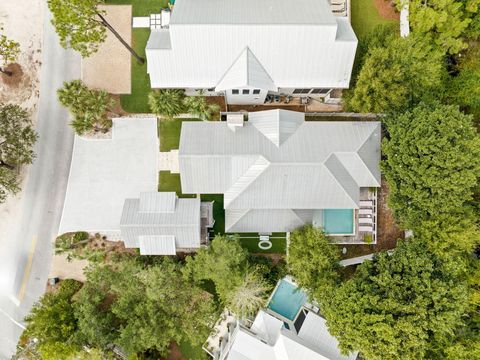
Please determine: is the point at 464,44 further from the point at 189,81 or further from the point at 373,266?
the point at 189,81

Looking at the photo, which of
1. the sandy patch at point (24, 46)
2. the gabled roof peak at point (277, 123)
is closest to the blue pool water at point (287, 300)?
the gabled roof peak at point (277, 123)

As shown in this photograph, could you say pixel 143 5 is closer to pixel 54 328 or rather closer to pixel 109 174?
pixel 109 174

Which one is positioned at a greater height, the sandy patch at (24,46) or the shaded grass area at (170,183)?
the sandy patch at (24,46)

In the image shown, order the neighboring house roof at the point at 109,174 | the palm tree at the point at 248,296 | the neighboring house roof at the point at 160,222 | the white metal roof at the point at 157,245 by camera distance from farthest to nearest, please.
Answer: the neighboring house roof at the point at 109,174
the white metal roof at the point at 157,245
the neighboring house roof at the point at 160,222
the palm tree at the point at 248,296

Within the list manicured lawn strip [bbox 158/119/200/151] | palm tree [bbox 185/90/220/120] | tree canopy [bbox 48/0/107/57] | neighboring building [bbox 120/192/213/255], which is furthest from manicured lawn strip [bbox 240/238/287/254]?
tree canopy [bbox 48/0/107/57]

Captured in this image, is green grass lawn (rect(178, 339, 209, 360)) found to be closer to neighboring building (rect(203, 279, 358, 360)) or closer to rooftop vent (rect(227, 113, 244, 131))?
neighboring building (rect(203, 279, 358, 360))

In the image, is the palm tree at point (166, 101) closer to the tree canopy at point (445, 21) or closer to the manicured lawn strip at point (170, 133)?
the manicured lawn strip at point (170, 133)

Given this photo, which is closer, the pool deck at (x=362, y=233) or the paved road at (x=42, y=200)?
the pool deck at (x=362, y=233)
